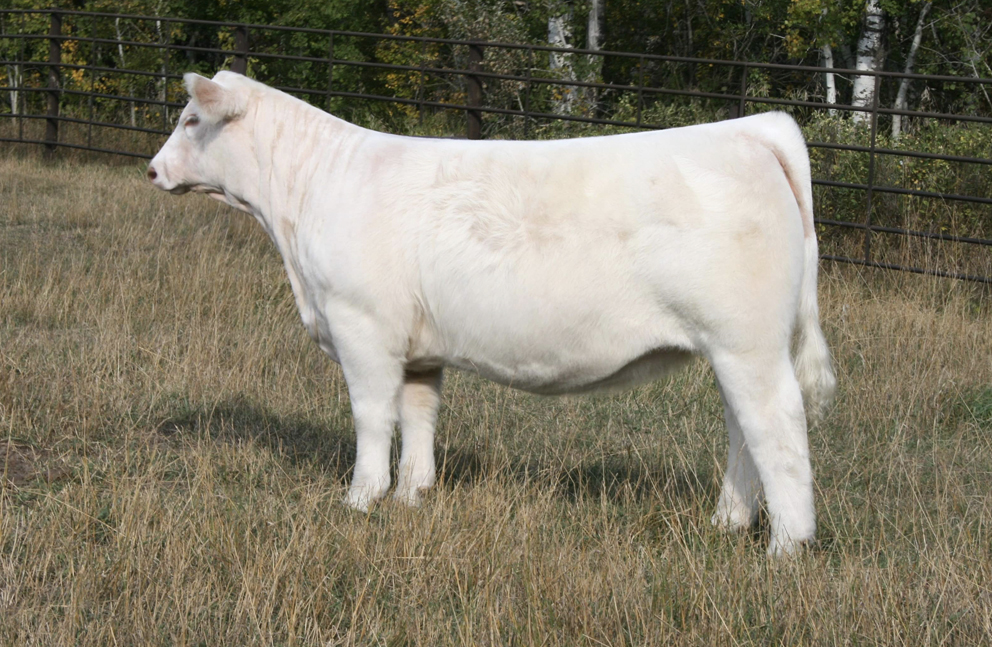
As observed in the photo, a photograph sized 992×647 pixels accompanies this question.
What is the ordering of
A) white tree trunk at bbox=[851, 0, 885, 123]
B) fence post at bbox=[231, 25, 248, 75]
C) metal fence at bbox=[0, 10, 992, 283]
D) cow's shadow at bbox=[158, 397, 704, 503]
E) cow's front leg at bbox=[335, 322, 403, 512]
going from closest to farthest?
1. cow's front leg at bbox=[335, 322, 403, 512]
2. cow's shadow at bbox=[158, 397, 704, 503]
3. metal fence at bbox=[0, 10, 992, 283]
4. fence post at bbox=[231, 25, 248, 75]
5. white tree trunk at bbox=[851, 0, 885, 123]

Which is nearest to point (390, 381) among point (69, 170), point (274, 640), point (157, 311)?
point (274, 640)

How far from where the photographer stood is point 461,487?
4148 millimetres

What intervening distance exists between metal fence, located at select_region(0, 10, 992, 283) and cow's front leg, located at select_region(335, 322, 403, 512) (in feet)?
16.6

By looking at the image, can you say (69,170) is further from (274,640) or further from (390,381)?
(274,640)

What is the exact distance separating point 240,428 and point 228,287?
212 centimetres

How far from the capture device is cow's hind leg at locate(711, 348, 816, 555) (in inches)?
134

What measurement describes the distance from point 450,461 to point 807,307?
1.68 m

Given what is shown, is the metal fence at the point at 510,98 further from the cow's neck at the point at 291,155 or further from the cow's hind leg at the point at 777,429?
the cow's neck at the point at 291,155

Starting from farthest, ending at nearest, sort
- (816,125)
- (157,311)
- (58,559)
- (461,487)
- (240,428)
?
(816,125) < (157,311) < (240,428) < (461,487) < (58,559)

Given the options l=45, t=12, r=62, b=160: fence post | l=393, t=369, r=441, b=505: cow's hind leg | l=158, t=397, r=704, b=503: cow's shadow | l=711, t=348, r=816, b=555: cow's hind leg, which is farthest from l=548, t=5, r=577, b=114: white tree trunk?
l=711, t=348, r=816, b=555: cow's hind leg

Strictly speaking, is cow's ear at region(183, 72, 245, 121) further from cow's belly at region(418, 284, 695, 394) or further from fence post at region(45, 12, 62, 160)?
fence post at region(45, 12, 62, 160)

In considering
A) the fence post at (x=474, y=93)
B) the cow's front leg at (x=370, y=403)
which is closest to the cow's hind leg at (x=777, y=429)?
the cow's front leg at (x=370, y=403)

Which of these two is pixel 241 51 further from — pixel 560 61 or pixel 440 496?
pixel 440 496

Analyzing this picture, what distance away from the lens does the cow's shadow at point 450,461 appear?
422cm
